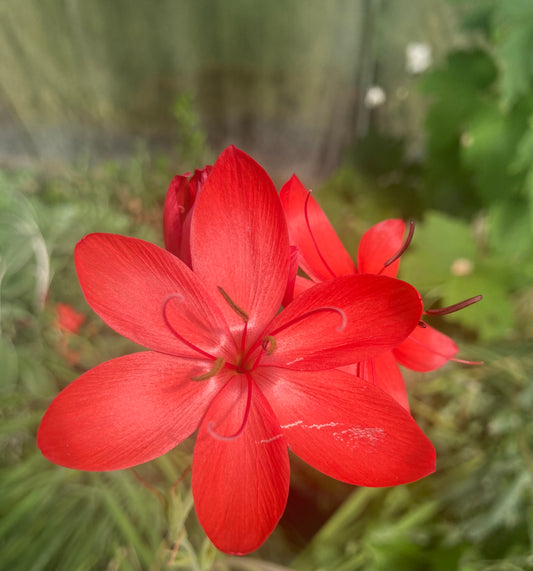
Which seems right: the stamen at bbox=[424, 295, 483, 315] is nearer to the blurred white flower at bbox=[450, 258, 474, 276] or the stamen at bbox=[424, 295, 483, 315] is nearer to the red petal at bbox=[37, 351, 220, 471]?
the red petal at bbox=[37, 351, 220, 471]

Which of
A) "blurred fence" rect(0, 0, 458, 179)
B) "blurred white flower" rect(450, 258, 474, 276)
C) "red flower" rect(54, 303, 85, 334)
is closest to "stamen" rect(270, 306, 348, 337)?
"red flower" rect(54, 303, 85, 334)

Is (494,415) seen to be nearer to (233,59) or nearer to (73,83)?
(233,59)

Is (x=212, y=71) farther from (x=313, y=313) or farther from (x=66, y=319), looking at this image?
(x=313, y=313)

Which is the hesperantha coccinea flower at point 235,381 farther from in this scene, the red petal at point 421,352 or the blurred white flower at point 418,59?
the blurred white flower at point 418,59

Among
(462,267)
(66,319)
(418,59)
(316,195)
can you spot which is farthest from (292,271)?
(418,59)

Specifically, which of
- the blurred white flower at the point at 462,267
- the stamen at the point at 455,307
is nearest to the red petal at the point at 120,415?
the stamen at the point at 455,307
